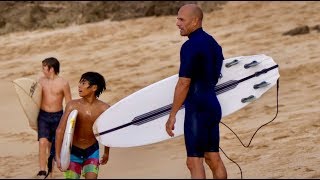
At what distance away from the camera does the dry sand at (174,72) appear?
723 centimetres

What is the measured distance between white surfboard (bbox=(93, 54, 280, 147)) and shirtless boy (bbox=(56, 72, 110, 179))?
1.24 feet

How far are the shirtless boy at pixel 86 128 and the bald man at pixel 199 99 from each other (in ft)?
1.93

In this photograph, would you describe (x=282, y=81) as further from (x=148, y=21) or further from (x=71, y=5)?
(x=71, y=5)

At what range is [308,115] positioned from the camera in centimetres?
880

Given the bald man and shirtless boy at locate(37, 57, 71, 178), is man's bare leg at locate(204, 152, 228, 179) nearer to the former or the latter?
the bald man

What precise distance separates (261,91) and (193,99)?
104 centimetres

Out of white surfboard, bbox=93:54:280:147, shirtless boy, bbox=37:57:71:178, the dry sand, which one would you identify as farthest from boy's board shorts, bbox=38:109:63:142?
white surfboard, bbox=93:54:280:147

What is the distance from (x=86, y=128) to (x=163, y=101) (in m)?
0.73

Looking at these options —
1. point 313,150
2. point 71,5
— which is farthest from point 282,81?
point 71,5

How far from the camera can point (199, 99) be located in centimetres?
484

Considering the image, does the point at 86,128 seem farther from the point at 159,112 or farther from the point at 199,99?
the point at 199,99

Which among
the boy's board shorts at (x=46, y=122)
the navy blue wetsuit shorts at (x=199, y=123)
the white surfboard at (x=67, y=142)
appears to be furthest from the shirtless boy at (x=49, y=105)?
the navy blue wetsuit shorts at (x=199, y=123)

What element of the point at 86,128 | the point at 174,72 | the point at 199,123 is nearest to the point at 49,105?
the point at 86,128

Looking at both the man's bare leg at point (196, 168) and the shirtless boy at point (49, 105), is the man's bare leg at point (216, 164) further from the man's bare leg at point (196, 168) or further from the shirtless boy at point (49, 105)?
the shirtless boy at point (49, 105)
